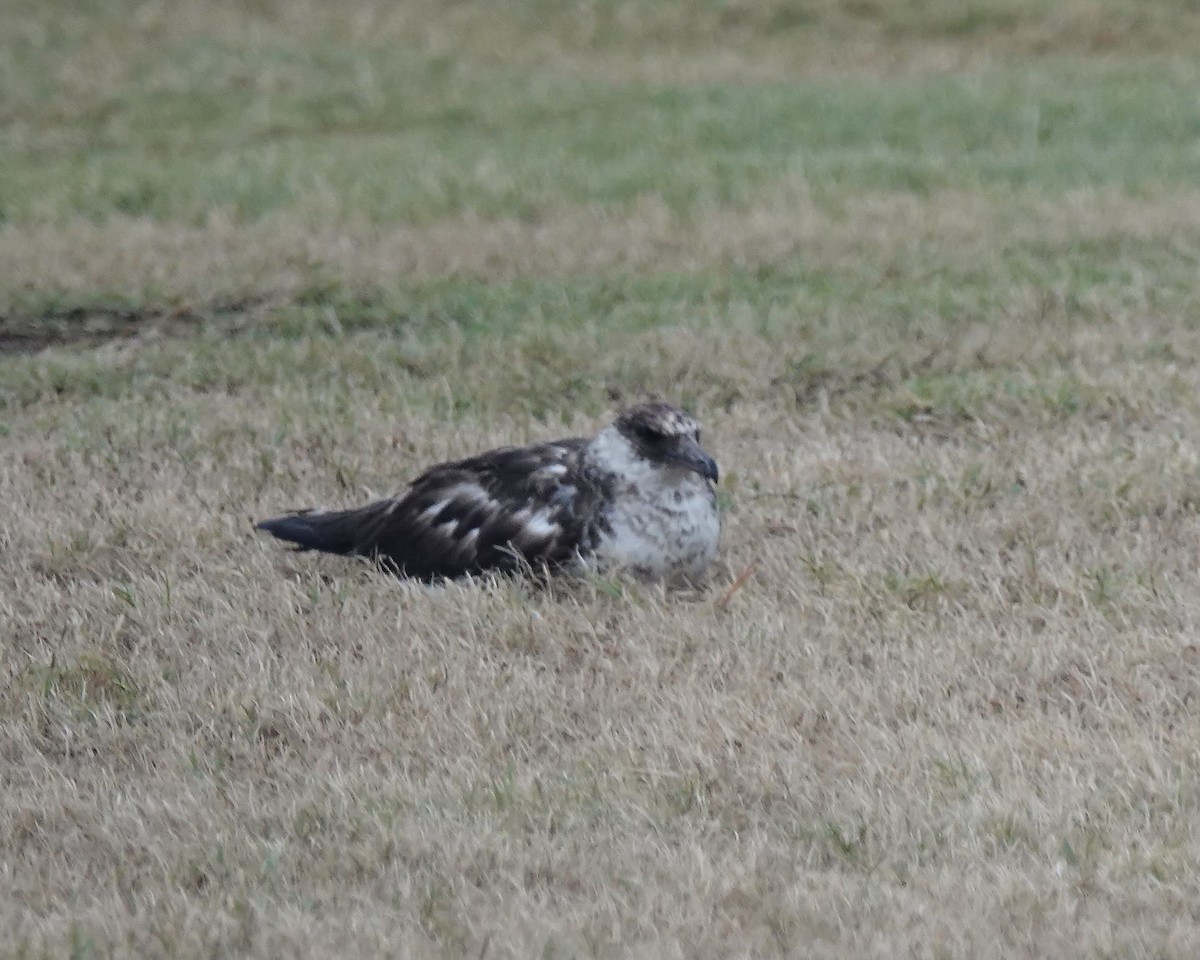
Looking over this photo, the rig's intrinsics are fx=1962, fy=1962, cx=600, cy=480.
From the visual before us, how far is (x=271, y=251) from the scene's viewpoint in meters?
11.6

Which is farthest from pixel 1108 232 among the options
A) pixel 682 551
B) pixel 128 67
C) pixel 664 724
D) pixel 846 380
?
pixel 128 67

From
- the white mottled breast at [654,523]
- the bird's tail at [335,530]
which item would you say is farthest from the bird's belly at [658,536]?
the bird's tail at [335,530]

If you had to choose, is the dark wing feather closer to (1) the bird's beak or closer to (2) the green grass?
(1) the bird's beak

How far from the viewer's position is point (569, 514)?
19.7 ft

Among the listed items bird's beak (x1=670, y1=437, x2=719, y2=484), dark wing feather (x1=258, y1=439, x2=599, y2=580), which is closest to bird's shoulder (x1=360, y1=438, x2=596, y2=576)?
dark wing feather (x1=258, y1=439, x2=599, y2=580)

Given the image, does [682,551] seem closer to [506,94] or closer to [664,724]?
[664,724]

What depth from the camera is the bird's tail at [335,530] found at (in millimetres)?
6293

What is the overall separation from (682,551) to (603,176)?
305 inches

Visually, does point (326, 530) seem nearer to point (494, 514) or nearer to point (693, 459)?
point (494, 514)

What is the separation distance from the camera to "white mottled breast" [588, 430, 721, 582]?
5941 millimetres

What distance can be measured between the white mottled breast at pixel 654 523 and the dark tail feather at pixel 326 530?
33.1 inches

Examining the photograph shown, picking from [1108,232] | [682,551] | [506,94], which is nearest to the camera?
[682,551]

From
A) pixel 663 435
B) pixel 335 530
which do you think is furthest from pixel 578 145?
pixel 663 435

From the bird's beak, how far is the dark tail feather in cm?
108
